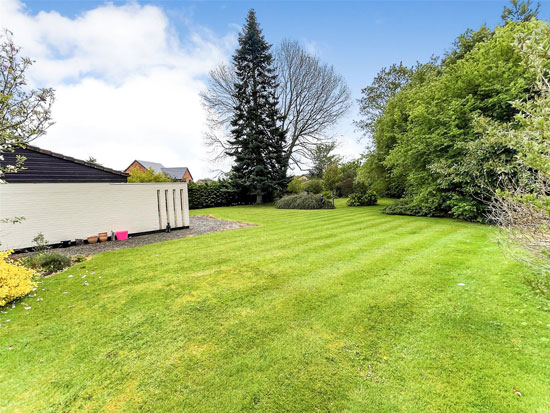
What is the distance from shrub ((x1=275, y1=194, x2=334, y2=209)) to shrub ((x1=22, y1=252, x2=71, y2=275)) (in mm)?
13668

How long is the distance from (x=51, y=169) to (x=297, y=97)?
20005mm

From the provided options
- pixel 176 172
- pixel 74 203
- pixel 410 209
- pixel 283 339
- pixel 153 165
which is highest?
pixel 153 165

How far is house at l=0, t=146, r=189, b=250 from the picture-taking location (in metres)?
6.58

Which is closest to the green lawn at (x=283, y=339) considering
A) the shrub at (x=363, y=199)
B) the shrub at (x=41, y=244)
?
the shrub at (x=41, y=244)

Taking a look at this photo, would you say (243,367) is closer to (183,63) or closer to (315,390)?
(315,390)

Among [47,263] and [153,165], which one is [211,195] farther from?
[153,165]

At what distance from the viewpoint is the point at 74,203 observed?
737 centimetres

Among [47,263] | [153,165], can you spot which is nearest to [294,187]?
[47,263]

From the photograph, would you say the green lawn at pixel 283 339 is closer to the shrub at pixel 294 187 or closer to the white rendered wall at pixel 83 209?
the white rendered wall at pixel 83 209

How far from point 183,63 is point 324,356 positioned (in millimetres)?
12634

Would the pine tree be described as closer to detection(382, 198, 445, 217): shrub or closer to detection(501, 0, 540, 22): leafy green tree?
detection(382, 198, 445, 217): shrub

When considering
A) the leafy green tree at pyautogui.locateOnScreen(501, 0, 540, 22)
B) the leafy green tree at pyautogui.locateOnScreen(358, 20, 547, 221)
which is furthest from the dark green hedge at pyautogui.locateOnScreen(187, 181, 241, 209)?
the leafy green tree at pyautogui.locateOnScreen(501, 0, 540, 22)

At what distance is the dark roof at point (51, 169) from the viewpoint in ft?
28.5

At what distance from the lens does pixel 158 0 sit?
771 cm
